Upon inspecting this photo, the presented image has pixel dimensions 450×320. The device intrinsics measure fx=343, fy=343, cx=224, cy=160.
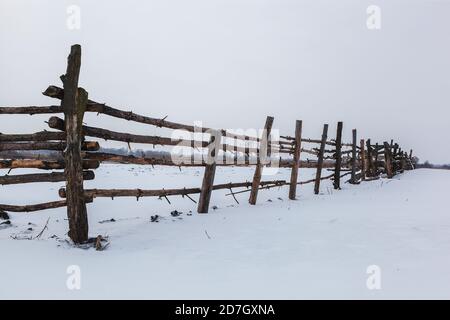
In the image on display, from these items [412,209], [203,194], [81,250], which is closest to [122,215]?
[203,194]

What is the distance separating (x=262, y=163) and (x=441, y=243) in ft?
14.2

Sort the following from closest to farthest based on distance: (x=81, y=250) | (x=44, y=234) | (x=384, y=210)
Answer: (x=81, y=250) → (x=44, y=234) → (x=384, y=210)

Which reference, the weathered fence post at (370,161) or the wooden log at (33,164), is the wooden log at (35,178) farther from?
the weathered fence post at (370,161)

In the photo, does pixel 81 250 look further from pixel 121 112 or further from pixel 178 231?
pixel 121 112

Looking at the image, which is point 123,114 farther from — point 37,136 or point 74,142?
point 37,136

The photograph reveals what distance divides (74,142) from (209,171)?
2.93m

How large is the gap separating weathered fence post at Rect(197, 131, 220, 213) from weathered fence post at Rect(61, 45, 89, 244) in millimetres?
2662

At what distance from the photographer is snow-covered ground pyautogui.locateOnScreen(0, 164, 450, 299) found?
274 cm

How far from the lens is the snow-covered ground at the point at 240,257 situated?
8.99 feet

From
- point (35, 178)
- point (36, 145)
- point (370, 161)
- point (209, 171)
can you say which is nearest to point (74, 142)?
point (36, 145)

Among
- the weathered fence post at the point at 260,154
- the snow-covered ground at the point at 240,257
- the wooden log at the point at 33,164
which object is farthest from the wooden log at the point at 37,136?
the weathered fence post at the point at 260,154

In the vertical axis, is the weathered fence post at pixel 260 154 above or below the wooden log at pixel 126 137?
below

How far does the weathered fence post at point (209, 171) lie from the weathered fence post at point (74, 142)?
8.73 ft

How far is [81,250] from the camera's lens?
381 cm
